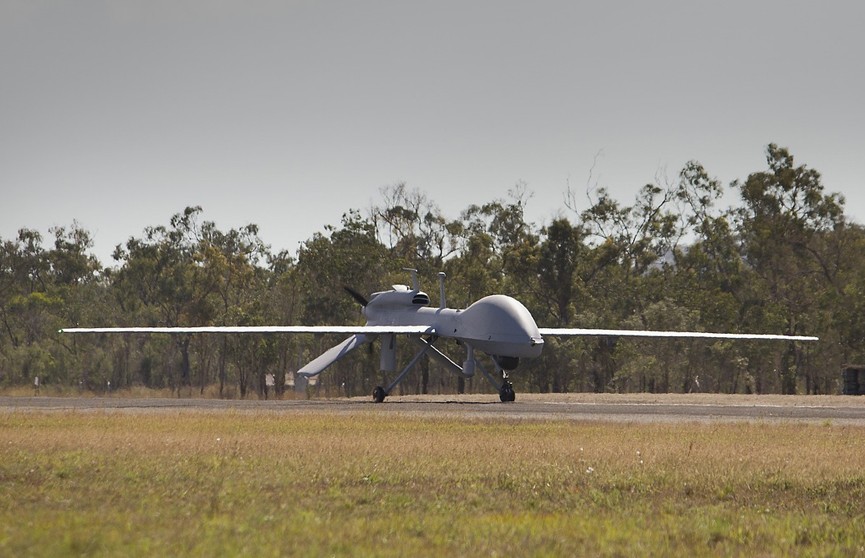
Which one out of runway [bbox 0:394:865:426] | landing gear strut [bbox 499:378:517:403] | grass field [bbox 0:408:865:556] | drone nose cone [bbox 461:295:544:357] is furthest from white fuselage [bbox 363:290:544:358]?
grass field [bbox 0:408:865:556]

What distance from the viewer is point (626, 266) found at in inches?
3794

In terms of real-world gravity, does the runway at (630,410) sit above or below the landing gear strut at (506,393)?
below

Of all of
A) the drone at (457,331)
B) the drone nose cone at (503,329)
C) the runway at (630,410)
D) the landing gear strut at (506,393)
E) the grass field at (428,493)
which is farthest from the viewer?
the landing gear strut at (506,393)

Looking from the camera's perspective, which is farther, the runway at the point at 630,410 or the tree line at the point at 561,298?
the tree line at the point at 561,298

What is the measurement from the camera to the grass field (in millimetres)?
12062

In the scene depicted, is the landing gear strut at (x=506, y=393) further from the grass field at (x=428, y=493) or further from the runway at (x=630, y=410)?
the grass field at (x=428, y=493)

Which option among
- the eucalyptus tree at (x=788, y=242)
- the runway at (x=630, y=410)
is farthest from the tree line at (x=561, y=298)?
the runway at (x=630, y=410)

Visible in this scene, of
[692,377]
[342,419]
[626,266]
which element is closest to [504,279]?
[626,266]

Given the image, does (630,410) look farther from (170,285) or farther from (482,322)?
(170,285)

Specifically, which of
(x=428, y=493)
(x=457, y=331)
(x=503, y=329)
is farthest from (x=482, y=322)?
(x=428, y=493)

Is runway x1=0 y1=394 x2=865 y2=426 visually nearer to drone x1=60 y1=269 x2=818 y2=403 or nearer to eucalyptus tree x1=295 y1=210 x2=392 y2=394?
drone x1=60 y1=269 x2=818 y2=403

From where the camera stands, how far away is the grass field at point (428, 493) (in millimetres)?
12062

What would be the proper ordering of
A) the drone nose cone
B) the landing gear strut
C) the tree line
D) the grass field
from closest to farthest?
1. the grass field
2. the drone nose cone
3. the landing gear strut
4. the tree line

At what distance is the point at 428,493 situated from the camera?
16438 mm
